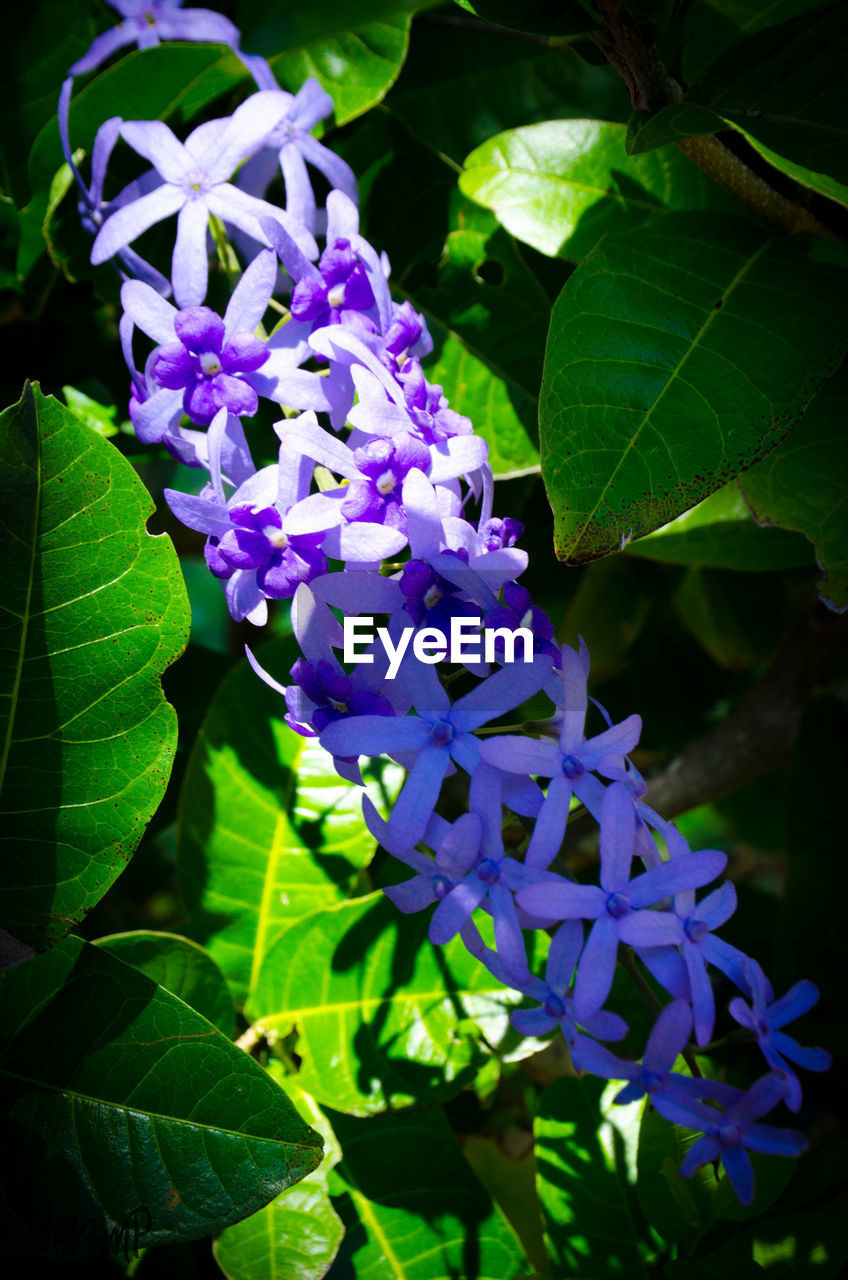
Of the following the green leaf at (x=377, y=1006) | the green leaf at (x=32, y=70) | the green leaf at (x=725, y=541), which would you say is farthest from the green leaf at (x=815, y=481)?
the green leaf at (x=32, y=70)

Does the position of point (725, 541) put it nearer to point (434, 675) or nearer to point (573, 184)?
point (573, 184)

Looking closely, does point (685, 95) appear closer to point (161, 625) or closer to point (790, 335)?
point (790, 335)

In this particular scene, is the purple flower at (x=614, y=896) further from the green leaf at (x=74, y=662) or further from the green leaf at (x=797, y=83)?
the green leaf at (x=797, y=83)

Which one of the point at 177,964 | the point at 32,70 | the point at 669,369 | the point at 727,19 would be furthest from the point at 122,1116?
the point at 727,19

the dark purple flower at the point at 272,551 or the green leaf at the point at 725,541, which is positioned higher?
the dark purple flower at the point at 272,551

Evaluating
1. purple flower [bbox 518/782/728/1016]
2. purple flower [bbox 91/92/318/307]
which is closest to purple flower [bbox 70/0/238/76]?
purple flower [bbox 91/92/318/307]

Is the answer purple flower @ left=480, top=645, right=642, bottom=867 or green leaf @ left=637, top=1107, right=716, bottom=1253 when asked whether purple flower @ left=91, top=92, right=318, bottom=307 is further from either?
green leaf @ left=637, top=1107, right=716, bottom=1253
